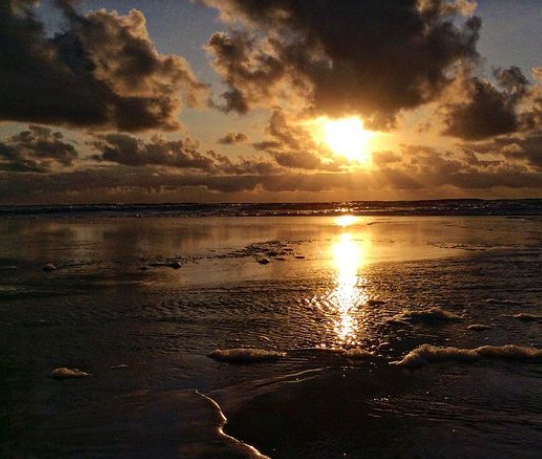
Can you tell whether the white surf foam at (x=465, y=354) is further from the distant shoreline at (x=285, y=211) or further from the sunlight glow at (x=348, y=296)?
the distant shoreline at (x=285, y=211)

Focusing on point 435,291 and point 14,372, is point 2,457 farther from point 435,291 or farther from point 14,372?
point 435,291

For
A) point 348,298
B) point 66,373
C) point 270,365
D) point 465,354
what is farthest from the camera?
point 348,298

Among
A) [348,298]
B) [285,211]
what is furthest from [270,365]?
[285,211]

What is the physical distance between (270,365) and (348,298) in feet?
16.1

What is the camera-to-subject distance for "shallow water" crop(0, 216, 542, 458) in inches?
207

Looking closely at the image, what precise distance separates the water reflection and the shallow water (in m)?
0.06

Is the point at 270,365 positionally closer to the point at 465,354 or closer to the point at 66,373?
the point at 66,373

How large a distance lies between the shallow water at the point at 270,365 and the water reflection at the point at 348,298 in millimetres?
63

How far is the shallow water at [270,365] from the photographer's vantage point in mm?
5254

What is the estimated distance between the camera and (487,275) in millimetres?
14938

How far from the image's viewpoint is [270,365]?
7.45 metres

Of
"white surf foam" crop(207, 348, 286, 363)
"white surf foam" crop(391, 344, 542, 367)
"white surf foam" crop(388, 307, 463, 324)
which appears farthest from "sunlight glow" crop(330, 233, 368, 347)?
"white surf foam" crop(207, 348, 286, 363)

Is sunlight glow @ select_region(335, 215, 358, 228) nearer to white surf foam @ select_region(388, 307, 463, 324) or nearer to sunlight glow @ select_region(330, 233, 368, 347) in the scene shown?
sunlight glow @ select_region(330, 233, 368, 347)

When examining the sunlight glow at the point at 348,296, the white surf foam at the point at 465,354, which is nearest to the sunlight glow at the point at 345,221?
the sunlight glow at the point at 348,296
